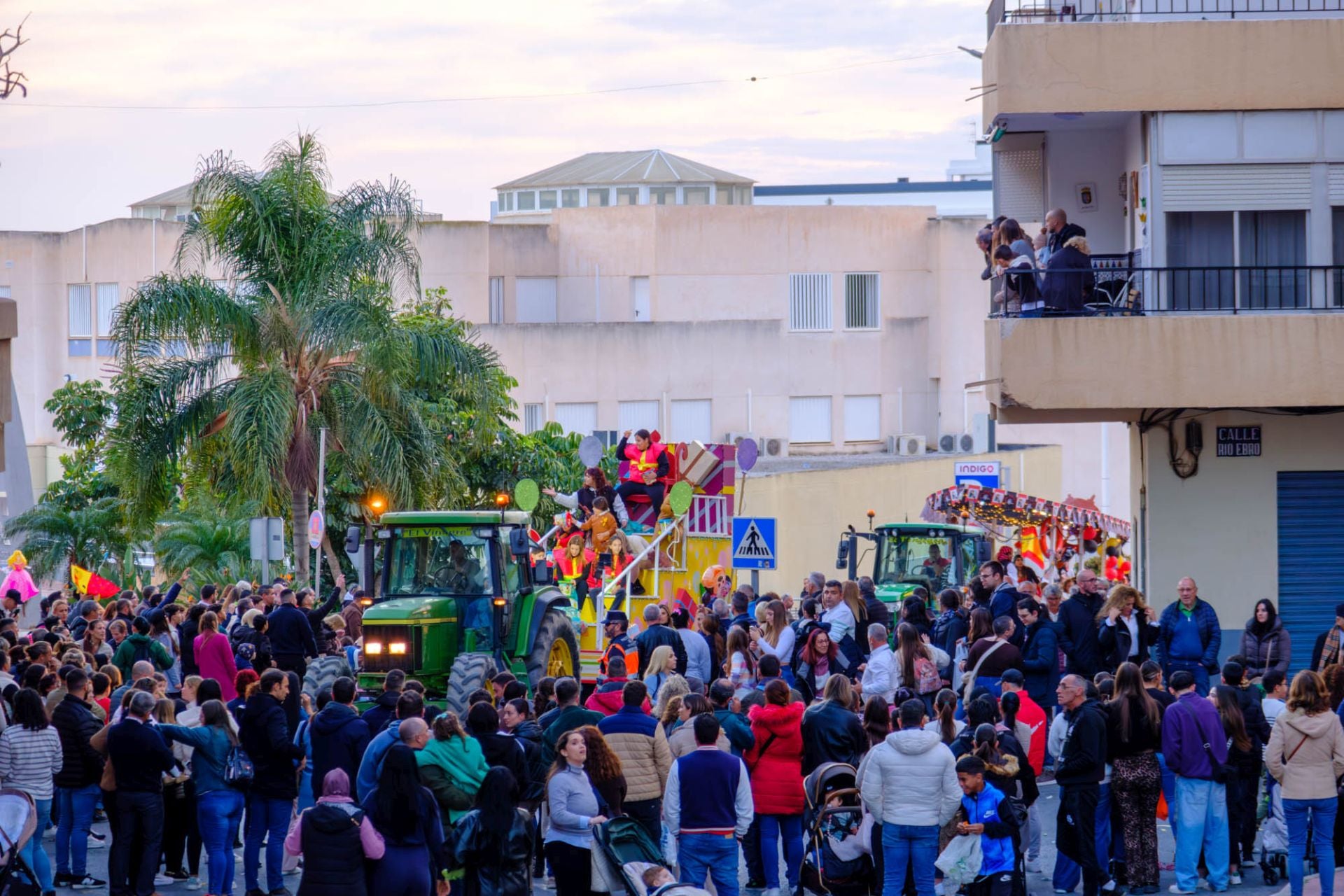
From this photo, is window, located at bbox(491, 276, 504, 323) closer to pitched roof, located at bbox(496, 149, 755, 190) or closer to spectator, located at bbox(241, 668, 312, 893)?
pitched roof, located at bbox(496, 149, 755, 190)

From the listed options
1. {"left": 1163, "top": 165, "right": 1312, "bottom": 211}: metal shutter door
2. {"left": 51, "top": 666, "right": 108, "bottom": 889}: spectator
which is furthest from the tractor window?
{"left": 1163, "top": 165, "right": 1312, "bottom": 211}: metal shutter door

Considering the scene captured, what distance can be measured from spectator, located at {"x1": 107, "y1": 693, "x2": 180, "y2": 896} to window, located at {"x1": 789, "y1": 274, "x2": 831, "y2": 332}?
51.0 metres

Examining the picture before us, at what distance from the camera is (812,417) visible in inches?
2464

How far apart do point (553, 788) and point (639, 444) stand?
1685cm

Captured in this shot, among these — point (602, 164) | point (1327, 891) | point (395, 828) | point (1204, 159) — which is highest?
point (602, 164)

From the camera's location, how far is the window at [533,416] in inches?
2262

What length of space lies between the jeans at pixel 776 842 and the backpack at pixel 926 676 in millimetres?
2581

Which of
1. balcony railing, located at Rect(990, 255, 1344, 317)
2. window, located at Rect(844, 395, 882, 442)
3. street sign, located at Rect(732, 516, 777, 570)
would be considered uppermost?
balcony railing, located at Rect(990, 255, 1344, 317)

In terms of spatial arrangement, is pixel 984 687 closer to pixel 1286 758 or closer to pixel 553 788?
pixel 1286 758

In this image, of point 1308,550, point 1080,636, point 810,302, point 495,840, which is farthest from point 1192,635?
point 810,302

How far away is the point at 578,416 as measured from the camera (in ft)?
191

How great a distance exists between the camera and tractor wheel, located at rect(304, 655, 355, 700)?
17062mm

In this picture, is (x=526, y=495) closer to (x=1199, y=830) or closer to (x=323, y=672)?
(x=323, y=672)

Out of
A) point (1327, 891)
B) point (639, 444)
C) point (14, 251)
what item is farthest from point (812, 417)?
point (1327, 891)
